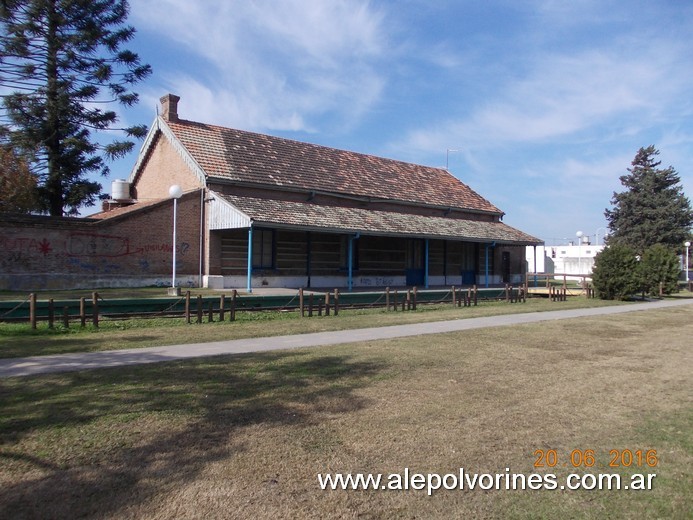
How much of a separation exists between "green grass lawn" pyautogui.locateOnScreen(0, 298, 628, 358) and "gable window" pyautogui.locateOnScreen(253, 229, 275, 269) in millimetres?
8406

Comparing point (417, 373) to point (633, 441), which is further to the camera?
point (417, 373)

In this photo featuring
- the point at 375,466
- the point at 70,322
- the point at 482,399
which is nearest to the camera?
the point at 375,466

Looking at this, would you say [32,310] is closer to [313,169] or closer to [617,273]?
[313,169]

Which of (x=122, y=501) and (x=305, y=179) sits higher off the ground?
(x=305, y=179)

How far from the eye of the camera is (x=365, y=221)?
2697 cm

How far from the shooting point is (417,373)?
826cm

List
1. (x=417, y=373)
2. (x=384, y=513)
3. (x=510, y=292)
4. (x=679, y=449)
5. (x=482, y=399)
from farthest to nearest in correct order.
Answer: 1. (x=510, y=292)
2. (x=417, y=373)
3. (x=482, y=399)
4. (x=679, y=449)
5. (x=384, y=513)

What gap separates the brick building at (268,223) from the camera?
22312 mm

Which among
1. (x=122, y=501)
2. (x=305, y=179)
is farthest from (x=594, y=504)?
(x=305, y=179)

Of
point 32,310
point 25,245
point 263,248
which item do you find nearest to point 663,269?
point 263,248

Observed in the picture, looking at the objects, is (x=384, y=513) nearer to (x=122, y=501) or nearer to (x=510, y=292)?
(x=122, y=501)

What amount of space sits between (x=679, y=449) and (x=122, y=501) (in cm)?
482

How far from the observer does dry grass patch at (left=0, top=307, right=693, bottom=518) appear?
4.05 metres

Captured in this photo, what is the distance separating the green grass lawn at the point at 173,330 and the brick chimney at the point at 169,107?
1519 centimetres
